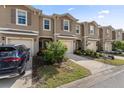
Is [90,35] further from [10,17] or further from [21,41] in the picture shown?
[10,17]

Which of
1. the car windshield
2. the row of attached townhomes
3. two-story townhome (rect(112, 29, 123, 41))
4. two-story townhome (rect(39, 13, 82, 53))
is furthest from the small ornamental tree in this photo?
the car windshield

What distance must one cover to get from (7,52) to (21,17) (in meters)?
7.60

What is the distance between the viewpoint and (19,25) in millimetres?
15070

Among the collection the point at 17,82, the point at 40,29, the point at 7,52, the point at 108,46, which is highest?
the point at 40,29

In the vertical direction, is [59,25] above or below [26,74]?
above

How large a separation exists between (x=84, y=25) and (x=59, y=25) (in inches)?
248

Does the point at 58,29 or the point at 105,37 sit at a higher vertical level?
the point at 58,29

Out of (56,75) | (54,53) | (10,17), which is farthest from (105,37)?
(56,75)

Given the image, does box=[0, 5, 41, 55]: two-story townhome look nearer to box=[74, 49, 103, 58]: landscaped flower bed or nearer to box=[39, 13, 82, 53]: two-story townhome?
box=[39, 13, 82, 53]: two-story townhome

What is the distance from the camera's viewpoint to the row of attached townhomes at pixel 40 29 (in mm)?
14375

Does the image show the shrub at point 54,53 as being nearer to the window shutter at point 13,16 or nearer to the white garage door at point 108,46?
the window shutter at point 13,16
